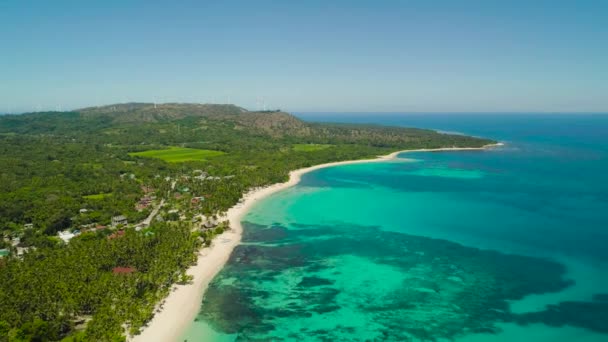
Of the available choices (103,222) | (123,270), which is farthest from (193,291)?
(103,222)

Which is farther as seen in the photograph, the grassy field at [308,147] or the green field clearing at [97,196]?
the grassy field at [308,147]

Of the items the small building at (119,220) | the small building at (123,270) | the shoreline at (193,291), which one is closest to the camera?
the shoreline at (193,291)

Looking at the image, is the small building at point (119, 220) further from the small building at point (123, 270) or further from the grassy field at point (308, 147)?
the grassy field at point (308, 147)

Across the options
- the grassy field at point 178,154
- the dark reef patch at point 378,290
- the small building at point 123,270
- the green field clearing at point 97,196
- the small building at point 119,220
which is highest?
the grassy field at point 178,154

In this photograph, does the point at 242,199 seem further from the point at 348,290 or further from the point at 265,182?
the point at 348,290

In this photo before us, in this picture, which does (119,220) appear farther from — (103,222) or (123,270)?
(123,270)

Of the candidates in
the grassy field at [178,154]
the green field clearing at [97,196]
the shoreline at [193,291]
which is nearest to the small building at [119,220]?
the green field clearing at [97,196]

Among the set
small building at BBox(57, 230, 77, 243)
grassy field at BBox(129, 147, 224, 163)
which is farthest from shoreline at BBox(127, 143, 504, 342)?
grassy field at BBox(129, 147, 224, 163)
